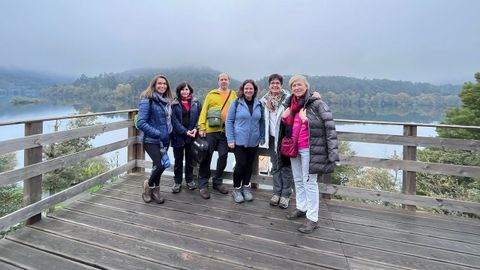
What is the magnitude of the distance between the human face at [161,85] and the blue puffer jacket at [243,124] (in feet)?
2.82

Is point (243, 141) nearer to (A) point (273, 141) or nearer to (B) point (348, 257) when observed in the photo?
(A) point (273, 141)

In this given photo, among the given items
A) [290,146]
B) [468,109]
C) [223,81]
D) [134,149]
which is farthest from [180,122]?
[468,109]

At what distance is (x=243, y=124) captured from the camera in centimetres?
345

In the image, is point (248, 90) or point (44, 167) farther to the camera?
point (248, 90)

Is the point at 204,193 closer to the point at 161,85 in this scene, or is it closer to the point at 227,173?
the point at 227,173

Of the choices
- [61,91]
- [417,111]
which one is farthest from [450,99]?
[61,91]

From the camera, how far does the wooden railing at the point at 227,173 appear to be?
105 inches

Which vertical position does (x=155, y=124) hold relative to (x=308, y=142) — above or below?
above

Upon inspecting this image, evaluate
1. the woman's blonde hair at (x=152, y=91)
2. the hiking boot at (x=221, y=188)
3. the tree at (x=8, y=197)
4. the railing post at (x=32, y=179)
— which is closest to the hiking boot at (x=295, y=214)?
the hiking boot at (x=221, y=188)

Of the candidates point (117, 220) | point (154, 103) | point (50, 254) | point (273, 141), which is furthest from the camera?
point (273, 141)

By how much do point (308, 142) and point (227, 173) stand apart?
168cm

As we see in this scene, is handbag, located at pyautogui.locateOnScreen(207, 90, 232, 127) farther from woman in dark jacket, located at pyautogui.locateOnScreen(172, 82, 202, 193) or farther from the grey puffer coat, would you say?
the grey puffer coat

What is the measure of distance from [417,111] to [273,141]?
58.9m

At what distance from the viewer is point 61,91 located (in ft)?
243
